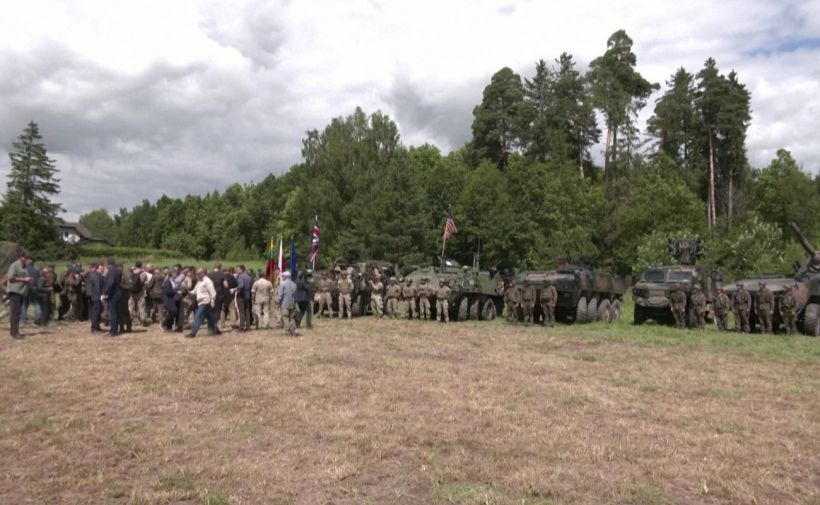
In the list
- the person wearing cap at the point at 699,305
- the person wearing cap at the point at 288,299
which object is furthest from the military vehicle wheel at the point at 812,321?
the person wearing cap at the point at 288,299

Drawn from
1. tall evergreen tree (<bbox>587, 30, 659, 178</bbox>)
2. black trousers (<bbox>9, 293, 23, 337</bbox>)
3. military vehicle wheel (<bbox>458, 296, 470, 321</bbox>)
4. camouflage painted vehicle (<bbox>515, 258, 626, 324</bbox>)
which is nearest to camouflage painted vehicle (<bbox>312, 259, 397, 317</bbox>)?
military vehicle wheel (<bbox>458, 296, 470, 321</bbox>)

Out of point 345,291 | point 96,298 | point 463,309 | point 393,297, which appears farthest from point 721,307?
point 96,298

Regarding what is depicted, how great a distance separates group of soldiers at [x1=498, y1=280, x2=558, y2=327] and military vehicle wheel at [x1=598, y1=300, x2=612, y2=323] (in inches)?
107

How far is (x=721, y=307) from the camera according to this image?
1966cm

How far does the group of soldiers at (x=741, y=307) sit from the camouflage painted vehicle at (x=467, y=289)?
566 centimetres

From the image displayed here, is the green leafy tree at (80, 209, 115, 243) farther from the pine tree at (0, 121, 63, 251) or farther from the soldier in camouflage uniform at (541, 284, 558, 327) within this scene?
the soldier in camouflage uniform at (541, 284, 558, 327)

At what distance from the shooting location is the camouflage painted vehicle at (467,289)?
69.3ft

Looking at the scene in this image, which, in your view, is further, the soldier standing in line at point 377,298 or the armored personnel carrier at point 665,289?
the soldier standing in line at point 377,298

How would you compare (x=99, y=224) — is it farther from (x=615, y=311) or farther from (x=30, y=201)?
(x=615, y=311)

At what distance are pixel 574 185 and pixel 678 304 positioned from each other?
2767 cm

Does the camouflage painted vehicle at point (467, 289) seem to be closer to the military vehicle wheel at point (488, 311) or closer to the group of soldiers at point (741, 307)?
the military vehicle wheel at point (488, 311)

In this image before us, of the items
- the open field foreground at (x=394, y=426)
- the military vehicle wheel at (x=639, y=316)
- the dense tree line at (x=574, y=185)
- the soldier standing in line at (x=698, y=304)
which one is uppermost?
the dense tree line at (x=574, y=185)

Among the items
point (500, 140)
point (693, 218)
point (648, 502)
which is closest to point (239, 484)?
point (648, 502)

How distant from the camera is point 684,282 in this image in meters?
20.2
